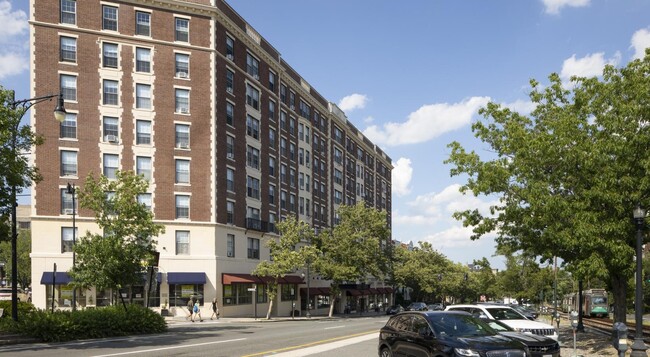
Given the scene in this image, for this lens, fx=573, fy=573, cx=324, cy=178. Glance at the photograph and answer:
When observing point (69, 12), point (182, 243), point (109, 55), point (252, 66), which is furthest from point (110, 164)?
point (252, 66)

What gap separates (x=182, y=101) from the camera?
1847 inches

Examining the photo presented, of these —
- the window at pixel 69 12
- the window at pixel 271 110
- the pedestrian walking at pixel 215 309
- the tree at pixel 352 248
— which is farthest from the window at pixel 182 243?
the window at pixel 69 12

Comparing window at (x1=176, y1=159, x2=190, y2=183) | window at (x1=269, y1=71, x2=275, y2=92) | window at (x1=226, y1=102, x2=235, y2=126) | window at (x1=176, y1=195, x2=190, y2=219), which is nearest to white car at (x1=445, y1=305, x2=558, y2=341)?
window at (x1=176, y1=195, x2=190, y2=219)

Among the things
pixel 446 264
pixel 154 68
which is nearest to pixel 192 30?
pixel 154 68

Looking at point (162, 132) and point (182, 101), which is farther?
point (182, 101)

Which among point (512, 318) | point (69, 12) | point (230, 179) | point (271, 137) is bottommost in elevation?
point (512, 318)

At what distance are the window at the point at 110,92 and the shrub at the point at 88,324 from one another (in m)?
22.5

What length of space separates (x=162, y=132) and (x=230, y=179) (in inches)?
280

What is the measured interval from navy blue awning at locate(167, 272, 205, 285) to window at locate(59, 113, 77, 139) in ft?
42.6

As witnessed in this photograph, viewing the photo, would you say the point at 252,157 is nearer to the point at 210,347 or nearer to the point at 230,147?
the point at 230,147


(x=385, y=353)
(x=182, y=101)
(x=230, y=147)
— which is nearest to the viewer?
(x=385, y=353)

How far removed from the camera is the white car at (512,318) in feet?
55.1

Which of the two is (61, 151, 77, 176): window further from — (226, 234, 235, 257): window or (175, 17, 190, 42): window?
(226, 234, 235, 257): window

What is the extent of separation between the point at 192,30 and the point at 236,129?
9152 millimetres
